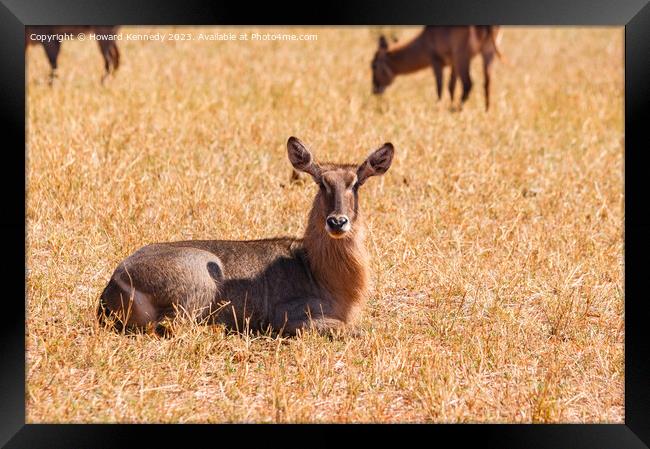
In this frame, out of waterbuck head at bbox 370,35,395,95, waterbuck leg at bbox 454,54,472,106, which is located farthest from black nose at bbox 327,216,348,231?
waterbuck head at bbox 370,35,395,95

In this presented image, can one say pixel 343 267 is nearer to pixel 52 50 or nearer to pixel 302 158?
pixel 302 158

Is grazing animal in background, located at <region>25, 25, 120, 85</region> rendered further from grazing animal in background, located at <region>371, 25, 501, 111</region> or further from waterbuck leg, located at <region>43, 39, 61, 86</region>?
grazing animal in background, located at <region>371, 25, 501, 111</region>

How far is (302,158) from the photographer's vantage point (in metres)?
6.93

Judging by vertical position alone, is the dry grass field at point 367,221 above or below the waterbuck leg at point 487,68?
below

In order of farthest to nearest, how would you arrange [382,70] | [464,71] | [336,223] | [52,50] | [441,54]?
1. [382,70]
2. [441,54]
3. [464,71]
4. [52,50]
5. [336,223]

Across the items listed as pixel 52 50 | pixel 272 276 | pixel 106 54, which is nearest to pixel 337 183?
pixel 272 276

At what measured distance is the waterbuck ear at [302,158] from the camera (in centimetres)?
687

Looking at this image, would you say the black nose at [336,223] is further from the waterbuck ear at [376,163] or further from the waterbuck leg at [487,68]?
the waterbuck leg at [487,68]

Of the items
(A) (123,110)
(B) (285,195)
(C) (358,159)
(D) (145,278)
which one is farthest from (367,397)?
(A) (123,110)

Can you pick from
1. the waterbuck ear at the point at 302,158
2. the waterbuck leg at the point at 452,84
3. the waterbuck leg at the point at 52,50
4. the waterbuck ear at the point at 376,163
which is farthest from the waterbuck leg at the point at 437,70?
the waterbuck ear at the point at 302,158

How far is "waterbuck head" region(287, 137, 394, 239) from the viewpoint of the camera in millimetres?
6574

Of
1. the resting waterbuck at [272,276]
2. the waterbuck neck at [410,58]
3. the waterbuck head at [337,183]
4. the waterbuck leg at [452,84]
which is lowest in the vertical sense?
the resting waterbuck at [272,276]

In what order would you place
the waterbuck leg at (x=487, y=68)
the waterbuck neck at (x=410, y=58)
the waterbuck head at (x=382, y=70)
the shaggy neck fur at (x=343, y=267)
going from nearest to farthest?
the shaggy neck fur at (x=343, y=267) → the waterbuck leg at (x=487, y=68) → the waterbuck head at (x=382, y=70) → the waterbuck neck at (x=410, y=58)

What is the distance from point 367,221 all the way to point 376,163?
219cm
